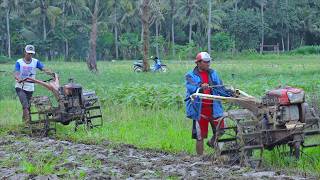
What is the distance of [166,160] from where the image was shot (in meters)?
8.47

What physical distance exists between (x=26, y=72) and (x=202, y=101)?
4.78 m

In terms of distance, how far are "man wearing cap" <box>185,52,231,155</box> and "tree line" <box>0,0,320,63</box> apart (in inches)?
2123

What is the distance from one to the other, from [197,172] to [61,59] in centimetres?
5858

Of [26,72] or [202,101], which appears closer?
[202,101]

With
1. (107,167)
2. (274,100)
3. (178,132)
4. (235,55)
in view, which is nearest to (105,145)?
(178,132)

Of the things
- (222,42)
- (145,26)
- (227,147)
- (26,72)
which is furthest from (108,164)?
(222,42)

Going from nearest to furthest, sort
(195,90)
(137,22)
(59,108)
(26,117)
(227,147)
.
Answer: (227,147), (195,90), (59,108), (26,117), (137,22)

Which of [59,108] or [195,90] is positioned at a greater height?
[195,90]

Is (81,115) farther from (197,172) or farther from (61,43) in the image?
(61,43)

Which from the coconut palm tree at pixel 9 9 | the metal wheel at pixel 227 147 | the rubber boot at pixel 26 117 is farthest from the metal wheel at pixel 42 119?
the coconut palm tree at pixel 9 9

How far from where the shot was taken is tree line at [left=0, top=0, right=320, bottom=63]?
6644cm

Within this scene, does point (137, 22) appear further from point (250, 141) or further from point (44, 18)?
point (250, 141)

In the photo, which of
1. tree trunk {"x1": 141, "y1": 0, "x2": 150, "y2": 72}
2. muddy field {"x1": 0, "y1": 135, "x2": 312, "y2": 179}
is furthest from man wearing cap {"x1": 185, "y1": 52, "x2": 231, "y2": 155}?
tree trunk {"x1": 141, "y1": 0, "x2": 150, "y2": 72}

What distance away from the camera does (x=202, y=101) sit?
9.39 meters
